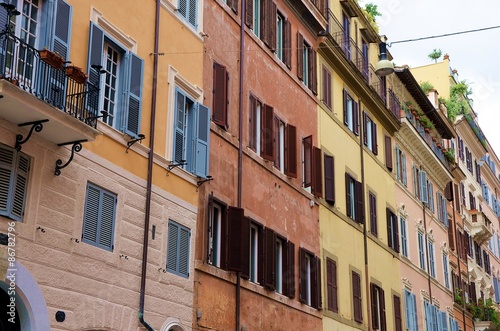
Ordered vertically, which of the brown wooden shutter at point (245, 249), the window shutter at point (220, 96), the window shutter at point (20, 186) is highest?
the window shutter at point (220, 96)

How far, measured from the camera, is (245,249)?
62.1 ft

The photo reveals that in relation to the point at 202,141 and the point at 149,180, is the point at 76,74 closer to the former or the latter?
the point at 149,180

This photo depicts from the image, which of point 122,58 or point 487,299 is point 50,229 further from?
point 487,299

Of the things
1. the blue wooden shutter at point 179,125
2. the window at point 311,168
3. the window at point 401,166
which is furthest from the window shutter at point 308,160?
the window at point 401,166

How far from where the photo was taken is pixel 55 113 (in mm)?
12305

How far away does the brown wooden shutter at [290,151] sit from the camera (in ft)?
74.4

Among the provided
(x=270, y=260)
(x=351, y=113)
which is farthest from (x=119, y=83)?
(x=351, y=113)

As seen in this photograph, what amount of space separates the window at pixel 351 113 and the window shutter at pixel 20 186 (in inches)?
682

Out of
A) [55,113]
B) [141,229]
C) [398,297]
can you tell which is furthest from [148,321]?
[398,297]

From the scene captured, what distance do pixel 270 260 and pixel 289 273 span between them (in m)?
1.28

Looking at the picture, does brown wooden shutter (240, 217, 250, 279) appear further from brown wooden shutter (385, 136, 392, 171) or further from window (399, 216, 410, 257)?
window (399, 216, 410, 257)

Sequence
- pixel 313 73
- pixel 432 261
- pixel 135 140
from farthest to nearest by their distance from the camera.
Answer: pixel 432 261, pixel 313 73, pixel 135 140

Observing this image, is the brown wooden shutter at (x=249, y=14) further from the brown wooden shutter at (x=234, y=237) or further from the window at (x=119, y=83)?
the window at (x=119, y=83)

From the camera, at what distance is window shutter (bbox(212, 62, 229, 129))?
19.2 meters
